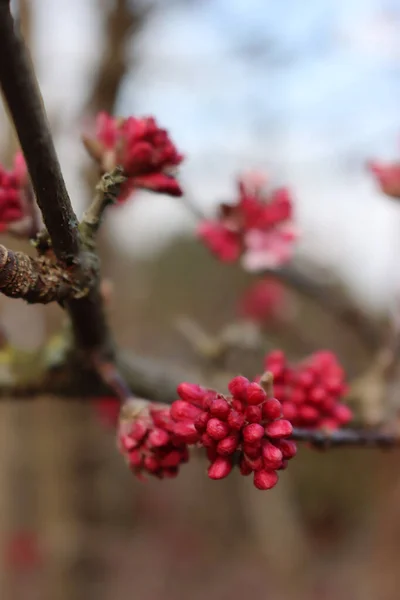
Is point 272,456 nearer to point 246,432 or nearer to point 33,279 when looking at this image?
point 246,432

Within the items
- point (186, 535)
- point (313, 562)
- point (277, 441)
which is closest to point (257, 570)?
point (313, 562)

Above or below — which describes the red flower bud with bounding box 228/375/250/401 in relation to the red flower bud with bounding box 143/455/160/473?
above

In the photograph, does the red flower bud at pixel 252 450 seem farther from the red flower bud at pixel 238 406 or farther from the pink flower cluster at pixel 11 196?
the pink flower cluster at pixel 11 196

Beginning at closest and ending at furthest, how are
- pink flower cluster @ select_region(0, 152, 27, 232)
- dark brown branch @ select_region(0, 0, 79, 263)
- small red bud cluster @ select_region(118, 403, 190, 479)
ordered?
1. dark brown branch @ select_region(0, 0, 79, 263)
2. small red bud cluster @ select_region(118, 403, 190, 479)
3. pink flower cluster @ select_region(0, 152, 27, 232)

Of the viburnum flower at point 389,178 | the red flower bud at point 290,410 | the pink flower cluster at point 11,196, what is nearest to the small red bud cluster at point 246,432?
the red flower bud at point 290,410

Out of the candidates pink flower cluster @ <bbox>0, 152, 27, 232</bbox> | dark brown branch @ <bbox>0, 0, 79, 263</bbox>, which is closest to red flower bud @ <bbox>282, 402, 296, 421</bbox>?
dark brown branch @ <bbox>0, 0, 79, 263</bbox>

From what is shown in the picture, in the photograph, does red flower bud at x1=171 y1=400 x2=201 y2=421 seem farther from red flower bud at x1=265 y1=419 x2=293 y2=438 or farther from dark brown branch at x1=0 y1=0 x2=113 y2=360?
dark brown branch at x1=0 y1=0 x2=113 y2=360

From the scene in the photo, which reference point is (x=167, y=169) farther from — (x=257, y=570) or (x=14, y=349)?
(x=257, y=570)
